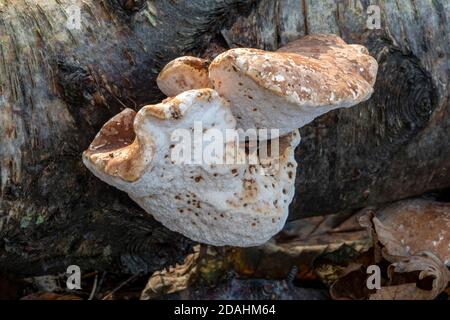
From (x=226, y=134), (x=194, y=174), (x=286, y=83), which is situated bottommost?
(x=194, y=174)

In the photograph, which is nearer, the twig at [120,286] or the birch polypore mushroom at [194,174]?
the birch polypore mushroom at [194,174]

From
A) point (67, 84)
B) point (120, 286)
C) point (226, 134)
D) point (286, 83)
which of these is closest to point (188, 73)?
point (226, 134)

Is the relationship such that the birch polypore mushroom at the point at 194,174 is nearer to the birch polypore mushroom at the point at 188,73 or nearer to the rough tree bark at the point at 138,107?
the birch polypore mushroom at the point at 188,73

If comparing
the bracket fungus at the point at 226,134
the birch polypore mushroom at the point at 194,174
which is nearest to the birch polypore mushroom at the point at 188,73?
the bracket fungus at the point at 226,134

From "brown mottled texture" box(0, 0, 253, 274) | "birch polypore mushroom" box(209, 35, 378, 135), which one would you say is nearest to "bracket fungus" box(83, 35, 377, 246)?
"birch polypore mushroom" box(209, 35, 378, 135)

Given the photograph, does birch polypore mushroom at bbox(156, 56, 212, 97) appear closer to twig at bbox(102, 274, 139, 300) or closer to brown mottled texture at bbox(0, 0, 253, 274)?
brown mottled texture at bbox(0, 0, 253, 274)

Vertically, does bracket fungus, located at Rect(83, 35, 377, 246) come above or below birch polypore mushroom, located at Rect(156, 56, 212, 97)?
below

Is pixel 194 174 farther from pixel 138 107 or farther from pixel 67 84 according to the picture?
pixel 67 84

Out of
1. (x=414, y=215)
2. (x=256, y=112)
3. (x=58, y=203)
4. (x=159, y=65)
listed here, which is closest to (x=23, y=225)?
(x=58, y=203)
